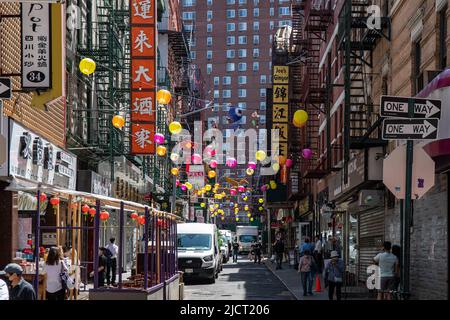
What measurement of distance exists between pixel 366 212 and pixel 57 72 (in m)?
13.6

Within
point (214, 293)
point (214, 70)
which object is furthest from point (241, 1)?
point (214, 293)

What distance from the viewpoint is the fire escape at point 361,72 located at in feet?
78.5

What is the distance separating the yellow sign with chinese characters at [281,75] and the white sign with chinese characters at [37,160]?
98.9ft

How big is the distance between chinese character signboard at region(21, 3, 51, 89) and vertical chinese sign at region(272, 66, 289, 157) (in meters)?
36.5

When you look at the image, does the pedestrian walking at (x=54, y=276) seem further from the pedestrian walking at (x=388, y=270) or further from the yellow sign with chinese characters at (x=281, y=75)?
the yellow sign with chinese characters at (x=281, y=75)

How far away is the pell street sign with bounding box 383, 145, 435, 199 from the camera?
34.7 feet

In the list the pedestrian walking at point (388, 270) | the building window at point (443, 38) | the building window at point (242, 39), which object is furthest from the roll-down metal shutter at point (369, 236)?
the building window at point (242, 39)

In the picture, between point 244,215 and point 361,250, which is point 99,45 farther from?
point 244,215

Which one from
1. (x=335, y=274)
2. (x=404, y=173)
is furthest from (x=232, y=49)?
(x=404, y=173)

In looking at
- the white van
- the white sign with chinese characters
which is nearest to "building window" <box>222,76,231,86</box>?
the white van

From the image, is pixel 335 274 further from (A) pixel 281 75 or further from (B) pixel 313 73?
(A) pixel 281 75

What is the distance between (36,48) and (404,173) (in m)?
12.4

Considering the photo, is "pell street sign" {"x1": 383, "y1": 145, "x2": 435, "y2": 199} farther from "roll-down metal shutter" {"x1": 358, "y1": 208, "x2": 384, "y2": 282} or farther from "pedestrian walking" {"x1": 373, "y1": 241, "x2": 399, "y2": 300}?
"roll-down metal shutter" {"x1": 358, "y1": 208, "x2": 384, "y2": 282}
